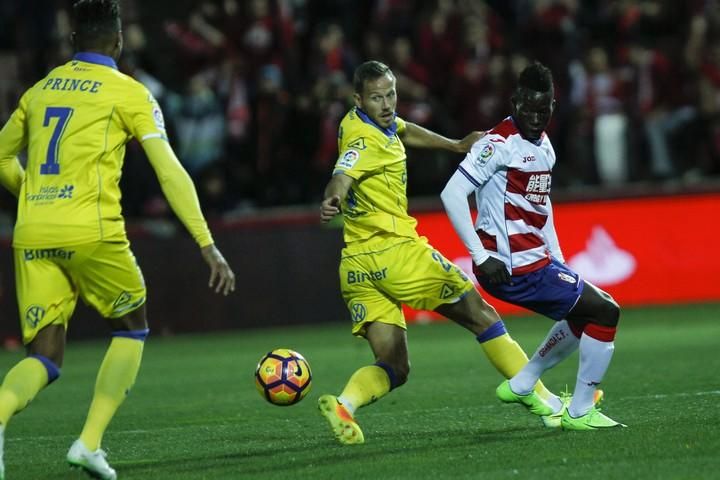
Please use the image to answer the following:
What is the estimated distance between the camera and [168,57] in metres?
20.1

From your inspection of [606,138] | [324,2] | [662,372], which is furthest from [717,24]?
[662,372]

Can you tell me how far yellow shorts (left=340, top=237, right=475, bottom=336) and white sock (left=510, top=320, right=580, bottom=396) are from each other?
1.92 feet

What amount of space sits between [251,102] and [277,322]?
3.28 m

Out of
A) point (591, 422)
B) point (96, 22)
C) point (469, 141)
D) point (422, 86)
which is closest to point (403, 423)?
point (591, 422)

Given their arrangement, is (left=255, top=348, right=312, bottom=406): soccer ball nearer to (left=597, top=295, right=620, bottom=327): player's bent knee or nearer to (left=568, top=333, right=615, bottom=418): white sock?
(left=568, top=333, right=615, bottom=418): white sock

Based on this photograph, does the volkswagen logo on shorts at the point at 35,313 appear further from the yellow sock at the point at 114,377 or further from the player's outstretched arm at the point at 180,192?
the player's outstretched arm at the point at 180,192

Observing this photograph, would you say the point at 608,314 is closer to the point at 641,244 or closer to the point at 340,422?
the point at 340,422

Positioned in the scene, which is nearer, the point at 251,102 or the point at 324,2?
the point at 251,102

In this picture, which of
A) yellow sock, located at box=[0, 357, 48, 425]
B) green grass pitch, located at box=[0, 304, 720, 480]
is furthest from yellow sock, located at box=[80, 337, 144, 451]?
green grass pitch, located at box=[0, 304, 720, 480]

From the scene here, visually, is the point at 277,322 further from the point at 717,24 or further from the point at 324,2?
the point at 717,24

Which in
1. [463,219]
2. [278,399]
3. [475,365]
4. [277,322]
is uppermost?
[463,219]

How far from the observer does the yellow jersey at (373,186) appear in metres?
7.75

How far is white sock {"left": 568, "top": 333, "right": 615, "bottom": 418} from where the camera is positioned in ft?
24.4

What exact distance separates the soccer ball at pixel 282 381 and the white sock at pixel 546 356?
128 cm
